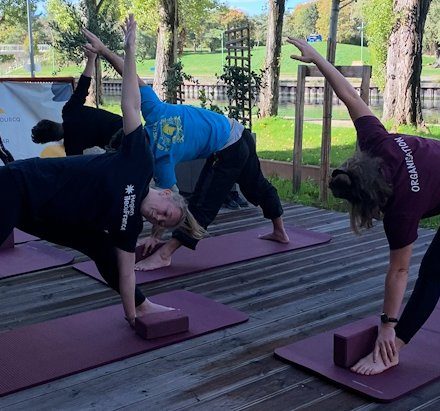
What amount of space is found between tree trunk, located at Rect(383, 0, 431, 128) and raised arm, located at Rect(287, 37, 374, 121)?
7.35 m

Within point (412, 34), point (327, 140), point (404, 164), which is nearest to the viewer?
point (404, 164)

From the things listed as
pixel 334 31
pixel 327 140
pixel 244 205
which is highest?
pixel 334 31

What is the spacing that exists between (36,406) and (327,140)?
410cm

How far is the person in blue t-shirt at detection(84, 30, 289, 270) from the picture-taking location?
12.4ft

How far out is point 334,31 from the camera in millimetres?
6172

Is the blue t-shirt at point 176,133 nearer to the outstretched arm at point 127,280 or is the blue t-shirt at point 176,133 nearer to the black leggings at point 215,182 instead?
the black leggings at point 215,182

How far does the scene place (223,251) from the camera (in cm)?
443

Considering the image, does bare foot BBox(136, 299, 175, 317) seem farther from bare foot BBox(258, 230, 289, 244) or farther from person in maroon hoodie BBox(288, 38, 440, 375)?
bare foot BBox(258, 230, 289, 244)

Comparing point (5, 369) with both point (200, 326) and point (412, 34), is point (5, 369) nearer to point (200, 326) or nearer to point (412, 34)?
point (200, 326)

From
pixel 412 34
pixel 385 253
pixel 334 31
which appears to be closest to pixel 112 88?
pixel 412 34

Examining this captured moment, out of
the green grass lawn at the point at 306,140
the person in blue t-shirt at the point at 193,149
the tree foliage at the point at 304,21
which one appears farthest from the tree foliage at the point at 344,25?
the person in blue t-shirt at the point at 193,149

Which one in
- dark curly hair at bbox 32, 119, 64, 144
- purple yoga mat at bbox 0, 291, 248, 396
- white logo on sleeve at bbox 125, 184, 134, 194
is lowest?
purple yoga mat at bbox 0, 291, 248, 396

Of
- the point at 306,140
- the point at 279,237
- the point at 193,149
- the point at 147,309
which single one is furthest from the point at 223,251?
the point at 306,140

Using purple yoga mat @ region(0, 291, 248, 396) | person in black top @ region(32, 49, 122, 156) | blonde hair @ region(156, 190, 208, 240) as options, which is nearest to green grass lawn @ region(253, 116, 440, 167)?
person in black top @ region(32, 49, 122, 156)
